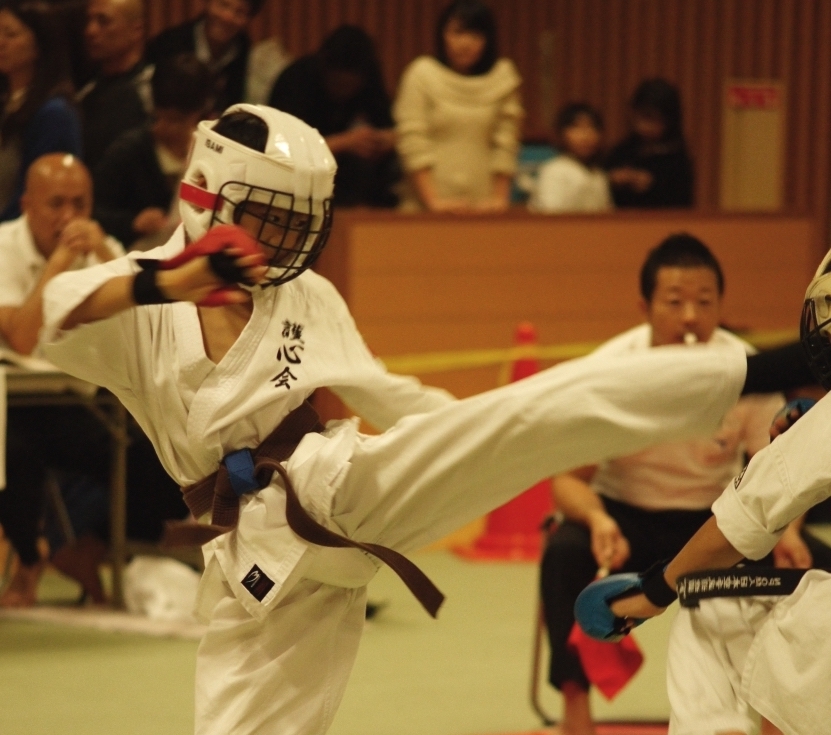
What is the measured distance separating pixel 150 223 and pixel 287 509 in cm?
288

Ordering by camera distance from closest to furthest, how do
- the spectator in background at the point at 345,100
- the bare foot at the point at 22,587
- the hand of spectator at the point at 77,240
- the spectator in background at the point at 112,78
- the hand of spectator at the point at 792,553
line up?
the hand of spectator at the point at 792,553, the hand of spectator at the point at 77,240, the bare foot at the point at 22,587, the spectator in background at the point at 112,78, the spectator in background at the point at 345,100

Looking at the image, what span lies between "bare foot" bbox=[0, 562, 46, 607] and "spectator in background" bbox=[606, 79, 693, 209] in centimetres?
367

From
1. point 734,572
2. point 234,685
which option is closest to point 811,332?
point 734,572

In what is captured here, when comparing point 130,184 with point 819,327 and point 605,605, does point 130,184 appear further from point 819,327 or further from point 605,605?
point 819,327

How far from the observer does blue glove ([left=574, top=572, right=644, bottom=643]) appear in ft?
9.39

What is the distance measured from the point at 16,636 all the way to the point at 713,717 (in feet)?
10.4

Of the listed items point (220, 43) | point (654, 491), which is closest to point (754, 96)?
point (220, 43)

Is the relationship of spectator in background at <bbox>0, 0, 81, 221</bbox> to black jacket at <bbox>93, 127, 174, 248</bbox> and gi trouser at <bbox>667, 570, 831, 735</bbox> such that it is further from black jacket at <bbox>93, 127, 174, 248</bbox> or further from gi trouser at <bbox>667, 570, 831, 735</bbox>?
gi trouser at <bbox>667, 570, 831, 735</bbox>

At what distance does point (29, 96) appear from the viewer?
225 inches

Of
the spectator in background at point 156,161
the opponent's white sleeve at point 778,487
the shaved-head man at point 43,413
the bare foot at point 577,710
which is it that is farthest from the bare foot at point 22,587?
the opponent's white sleeve at point 778,487

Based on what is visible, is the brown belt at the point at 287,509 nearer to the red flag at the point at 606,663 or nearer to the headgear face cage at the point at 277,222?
the headgear face cage at the point at 277,222

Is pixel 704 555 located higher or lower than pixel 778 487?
lower

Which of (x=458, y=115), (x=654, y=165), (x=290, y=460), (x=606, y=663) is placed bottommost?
(x=606, y=663)

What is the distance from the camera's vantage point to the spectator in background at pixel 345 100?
6453mm
